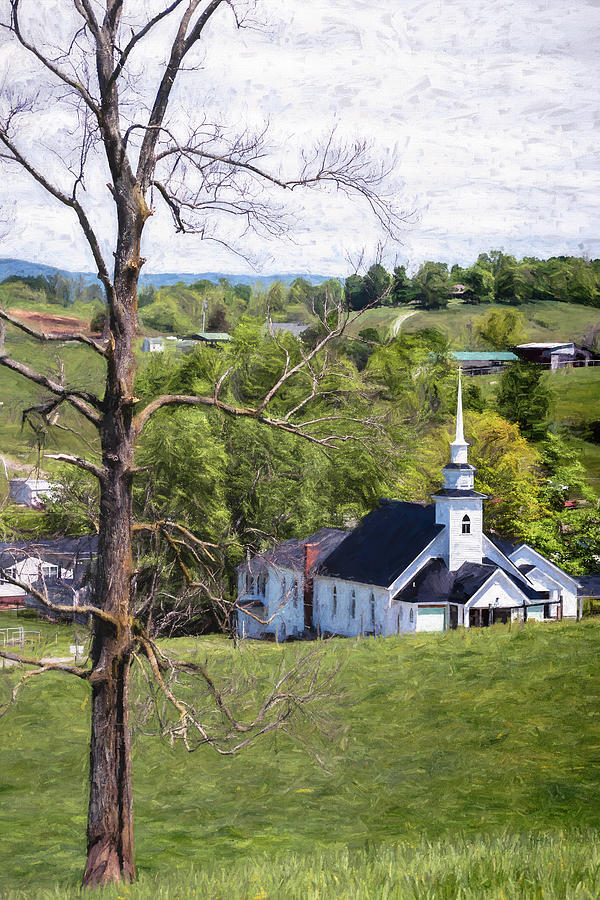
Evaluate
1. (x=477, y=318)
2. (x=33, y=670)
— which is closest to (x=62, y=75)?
(x=33, y=670)

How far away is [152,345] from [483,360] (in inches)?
942

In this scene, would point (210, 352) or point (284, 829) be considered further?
point (210, 352)

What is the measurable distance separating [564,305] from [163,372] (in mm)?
48257

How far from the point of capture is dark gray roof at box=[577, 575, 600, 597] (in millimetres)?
31141

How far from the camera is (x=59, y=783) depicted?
15352 mm

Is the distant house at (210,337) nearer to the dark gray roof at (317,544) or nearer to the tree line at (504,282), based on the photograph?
the dark gray roof at (317,544)

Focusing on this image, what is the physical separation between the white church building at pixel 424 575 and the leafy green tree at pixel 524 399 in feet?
63.9

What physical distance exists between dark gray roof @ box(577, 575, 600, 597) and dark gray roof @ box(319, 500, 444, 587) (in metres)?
4.88

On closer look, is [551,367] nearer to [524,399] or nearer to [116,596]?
[524,399]

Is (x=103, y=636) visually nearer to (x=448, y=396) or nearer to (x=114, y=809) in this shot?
Answer: (x=114, y=809)

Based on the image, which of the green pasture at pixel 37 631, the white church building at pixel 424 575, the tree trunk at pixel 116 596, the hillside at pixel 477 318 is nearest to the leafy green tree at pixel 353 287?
the tree trunk at pixel 116 596

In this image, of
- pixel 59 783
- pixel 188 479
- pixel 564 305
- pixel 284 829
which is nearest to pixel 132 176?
pixel 284 829

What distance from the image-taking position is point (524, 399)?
5097cm

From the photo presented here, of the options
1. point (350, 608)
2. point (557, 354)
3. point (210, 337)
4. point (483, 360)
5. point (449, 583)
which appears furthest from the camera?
point (483, 360)
